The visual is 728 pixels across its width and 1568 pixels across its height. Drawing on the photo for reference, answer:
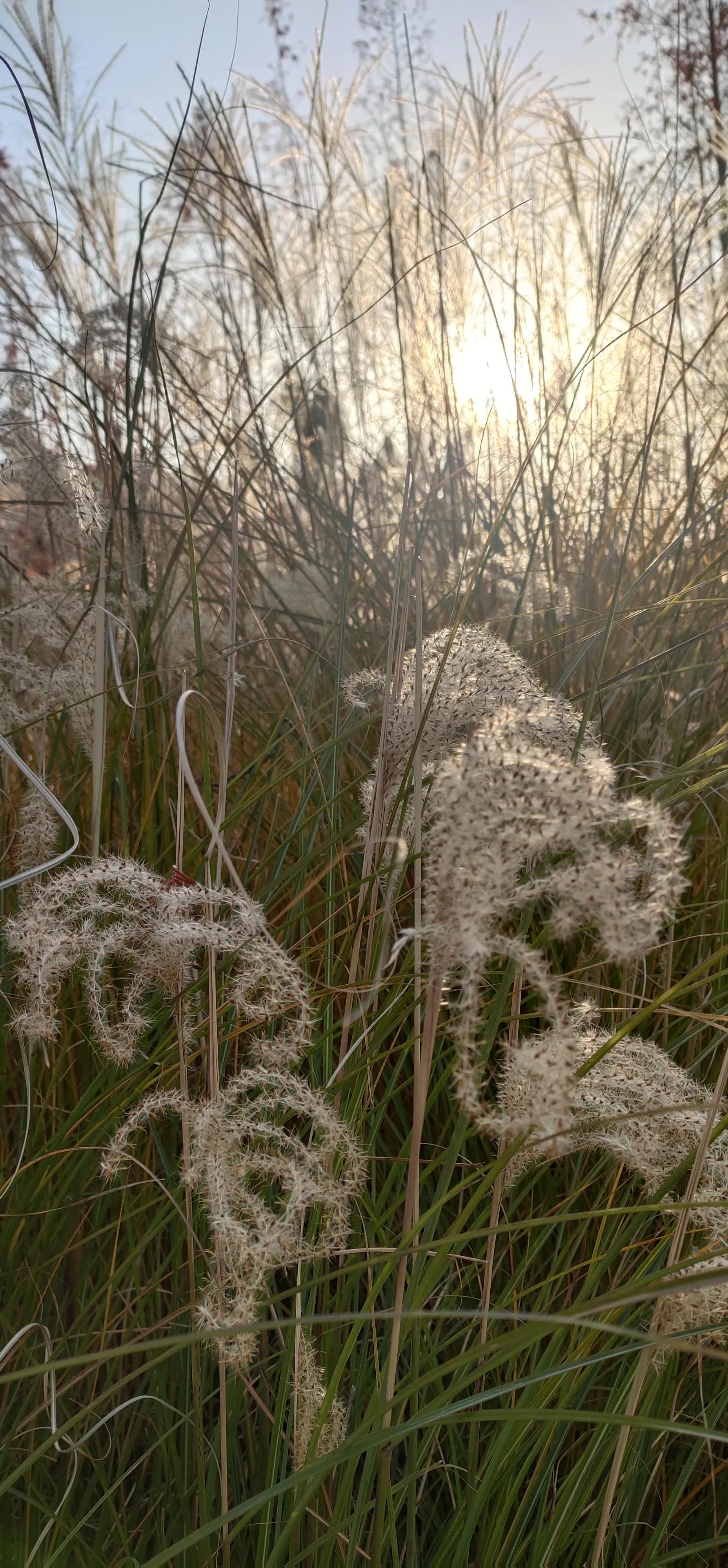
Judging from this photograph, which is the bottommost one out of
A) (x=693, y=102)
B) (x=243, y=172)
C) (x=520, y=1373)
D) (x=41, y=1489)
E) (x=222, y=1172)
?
(x=41, y=1489)

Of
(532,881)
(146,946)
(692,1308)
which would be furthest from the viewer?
(146,946)

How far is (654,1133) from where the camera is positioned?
736 millimetres

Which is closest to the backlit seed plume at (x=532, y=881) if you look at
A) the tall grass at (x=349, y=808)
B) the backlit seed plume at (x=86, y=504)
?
the tall grass at (x=349, y=808)

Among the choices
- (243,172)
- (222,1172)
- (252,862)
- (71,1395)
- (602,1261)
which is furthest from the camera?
(243,172)

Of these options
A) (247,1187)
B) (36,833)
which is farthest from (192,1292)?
(36,833)

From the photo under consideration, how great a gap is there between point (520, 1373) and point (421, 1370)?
0.36ft

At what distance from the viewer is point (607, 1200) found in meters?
0.94

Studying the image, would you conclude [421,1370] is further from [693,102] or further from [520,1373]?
[693,102]

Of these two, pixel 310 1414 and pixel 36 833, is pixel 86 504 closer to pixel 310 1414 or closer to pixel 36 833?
pixel 36 833

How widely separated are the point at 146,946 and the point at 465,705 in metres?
0.32

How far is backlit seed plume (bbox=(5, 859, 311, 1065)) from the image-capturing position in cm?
63

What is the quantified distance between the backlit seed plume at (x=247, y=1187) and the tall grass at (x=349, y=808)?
4 cm

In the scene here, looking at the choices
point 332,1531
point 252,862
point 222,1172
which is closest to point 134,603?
point 252,862

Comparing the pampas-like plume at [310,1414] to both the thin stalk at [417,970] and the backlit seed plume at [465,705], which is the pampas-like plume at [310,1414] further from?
the backlit seed plume at [465,705]
